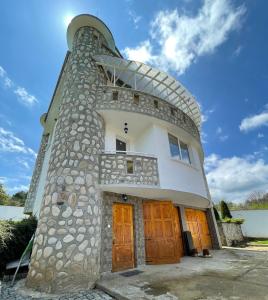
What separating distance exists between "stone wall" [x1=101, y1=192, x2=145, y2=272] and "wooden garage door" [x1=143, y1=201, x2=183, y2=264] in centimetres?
32

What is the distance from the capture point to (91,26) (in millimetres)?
A: 9938

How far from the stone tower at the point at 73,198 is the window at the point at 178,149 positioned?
3.69 meters

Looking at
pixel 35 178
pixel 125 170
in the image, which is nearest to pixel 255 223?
pixel 125 170

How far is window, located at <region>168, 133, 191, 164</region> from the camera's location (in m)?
Result: 9.19

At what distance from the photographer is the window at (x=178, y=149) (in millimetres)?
9191

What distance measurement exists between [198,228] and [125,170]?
7.48m

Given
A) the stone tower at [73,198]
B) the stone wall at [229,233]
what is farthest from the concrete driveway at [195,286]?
the stone wall at [229,233]

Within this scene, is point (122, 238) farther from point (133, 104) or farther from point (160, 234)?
point (133, 104)

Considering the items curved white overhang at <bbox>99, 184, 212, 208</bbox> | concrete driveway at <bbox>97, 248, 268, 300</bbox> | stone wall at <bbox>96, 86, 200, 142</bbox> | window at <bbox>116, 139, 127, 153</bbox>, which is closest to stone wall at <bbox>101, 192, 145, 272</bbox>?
curved white overhang at <bbox>99, 184, 212, 208</bbox>

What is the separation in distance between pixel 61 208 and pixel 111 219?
2.15 meters

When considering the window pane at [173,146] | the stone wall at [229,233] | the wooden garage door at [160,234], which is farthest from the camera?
the stone wall at [229,233]

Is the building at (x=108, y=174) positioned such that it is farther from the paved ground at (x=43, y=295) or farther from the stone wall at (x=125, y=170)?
the paved ground at (x=43, y=295)

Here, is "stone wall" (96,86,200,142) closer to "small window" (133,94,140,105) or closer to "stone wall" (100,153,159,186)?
"small window" (133,94,140,105)

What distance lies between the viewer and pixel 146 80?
33.2 ft
